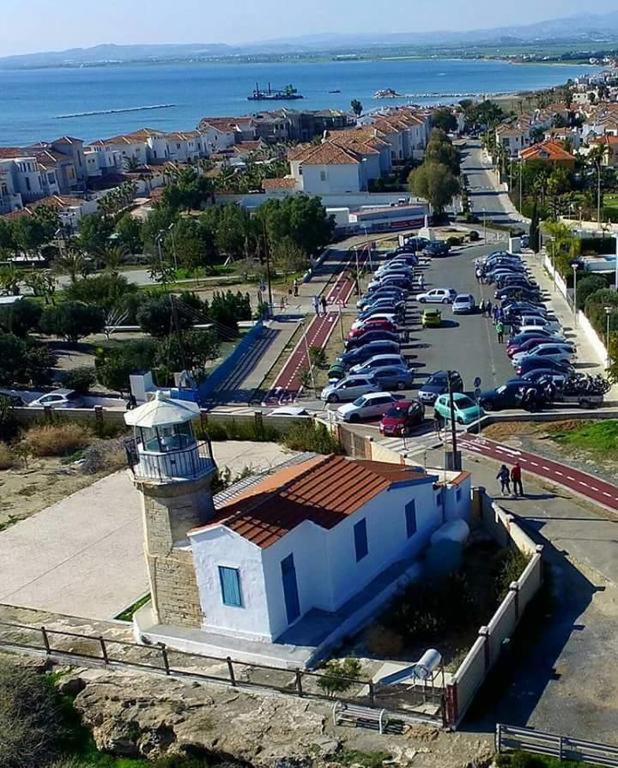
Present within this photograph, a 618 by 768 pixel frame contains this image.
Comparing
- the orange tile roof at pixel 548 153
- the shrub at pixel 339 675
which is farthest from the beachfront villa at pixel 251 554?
the orange tile roof at pixel 548 153

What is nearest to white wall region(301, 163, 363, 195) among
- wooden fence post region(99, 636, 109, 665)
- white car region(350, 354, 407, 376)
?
white car region(350, 354, 407, 376)

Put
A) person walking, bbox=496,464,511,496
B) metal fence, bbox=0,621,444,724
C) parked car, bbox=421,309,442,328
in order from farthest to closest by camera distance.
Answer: parked car, bbox=421,309,442,328 < person walking, bbox=496,464,511,496 < metal fence, bbox=0,621,444,724

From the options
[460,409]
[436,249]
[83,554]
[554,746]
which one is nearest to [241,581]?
[554,746]

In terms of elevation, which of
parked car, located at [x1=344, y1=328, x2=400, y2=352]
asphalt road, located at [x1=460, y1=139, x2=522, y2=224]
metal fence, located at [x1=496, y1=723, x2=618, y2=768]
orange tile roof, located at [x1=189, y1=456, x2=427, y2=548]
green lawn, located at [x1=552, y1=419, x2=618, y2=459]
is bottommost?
asphalt road, located at [x1=460, y1=139, x2=522, y2=224]

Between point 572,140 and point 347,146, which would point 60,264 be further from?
point 572,140

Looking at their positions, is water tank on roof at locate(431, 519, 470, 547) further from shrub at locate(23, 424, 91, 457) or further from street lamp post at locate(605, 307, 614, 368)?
street lamp post at locate(605, 307, 614, 368)
